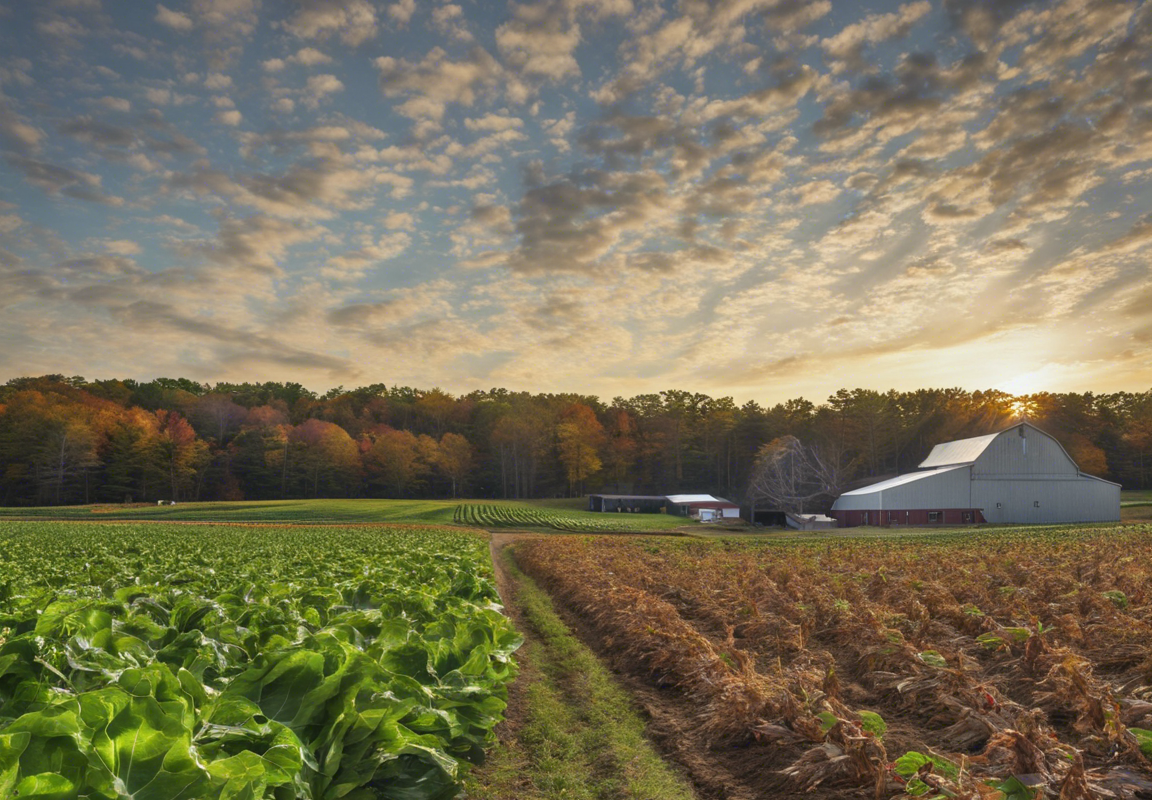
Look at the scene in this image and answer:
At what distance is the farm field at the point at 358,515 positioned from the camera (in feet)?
183

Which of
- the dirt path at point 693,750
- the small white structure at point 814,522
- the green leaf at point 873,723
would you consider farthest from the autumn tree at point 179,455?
the green leaf at point 873,723

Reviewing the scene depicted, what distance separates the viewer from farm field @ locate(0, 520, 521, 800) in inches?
83.4

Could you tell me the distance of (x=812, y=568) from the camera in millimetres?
18328

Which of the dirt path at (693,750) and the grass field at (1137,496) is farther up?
the grass field at (1137,496)

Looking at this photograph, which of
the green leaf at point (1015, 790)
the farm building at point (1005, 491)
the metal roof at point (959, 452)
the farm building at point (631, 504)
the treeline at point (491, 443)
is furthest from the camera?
the treeline at point (491, 443)

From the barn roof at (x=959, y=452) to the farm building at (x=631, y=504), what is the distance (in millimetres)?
27791

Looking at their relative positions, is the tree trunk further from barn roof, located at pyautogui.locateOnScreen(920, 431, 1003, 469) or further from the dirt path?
the dirt path

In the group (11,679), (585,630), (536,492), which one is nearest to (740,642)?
(585,630)

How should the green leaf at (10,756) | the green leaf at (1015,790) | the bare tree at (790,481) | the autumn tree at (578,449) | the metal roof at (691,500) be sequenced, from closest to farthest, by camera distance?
the green leaf at (10,756) < the green leaf at (1015,790) < the bare tree at (790,481) < the metal roof at (691,500) < the autumn tree at (578,449)

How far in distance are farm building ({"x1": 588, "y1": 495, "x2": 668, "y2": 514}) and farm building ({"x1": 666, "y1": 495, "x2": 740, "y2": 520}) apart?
17.3 feet

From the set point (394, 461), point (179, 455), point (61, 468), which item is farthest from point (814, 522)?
point (61, 468)

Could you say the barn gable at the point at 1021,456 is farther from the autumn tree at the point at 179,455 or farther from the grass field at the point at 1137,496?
the autumn tree at the point at 179,455

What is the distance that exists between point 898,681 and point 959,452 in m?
58.3

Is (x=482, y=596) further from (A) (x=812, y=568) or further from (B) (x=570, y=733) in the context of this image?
(A) (x=812, y=568)
